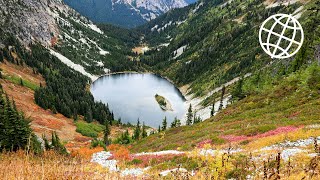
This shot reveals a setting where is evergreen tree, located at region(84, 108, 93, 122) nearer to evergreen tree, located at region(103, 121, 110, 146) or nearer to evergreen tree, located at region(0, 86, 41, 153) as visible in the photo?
evergreen tree, located at region(103, 121, 110, 146)

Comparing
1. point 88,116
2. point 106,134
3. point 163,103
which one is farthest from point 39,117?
point 163,103

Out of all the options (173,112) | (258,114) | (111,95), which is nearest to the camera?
(258,114)

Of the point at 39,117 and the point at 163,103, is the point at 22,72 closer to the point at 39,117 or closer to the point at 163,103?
the point at 39,117

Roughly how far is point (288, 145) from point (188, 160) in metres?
7.78

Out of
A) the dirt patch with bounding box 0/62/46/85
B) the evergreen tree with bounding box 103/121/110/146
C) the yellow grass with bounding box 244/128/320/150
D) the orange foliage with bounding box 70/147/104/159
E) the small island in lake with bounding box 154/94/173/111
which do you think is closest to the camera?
the orange foliage with bounding box 70/147/104/159

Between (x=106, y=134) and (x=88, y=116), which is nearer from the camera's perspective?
(x=106, y=134)

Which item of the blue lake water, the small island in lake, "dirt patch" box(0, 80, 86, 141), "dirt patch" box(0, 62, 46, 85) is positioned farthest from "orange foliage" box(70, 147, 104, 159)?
the small island in lake

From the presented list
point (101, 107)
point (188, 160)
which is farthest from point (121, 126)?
point (188, 160)

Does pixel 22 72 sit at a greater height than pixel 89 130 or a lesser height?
greater

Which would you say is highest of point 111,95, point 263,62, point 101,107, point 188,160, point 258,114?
point 263,62

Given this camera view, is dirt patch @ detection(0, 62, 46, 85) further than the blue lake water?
No

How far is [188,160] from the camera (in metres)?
21.2

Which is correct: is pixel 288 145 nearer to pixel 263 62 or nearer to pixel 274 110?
pixel 274 110

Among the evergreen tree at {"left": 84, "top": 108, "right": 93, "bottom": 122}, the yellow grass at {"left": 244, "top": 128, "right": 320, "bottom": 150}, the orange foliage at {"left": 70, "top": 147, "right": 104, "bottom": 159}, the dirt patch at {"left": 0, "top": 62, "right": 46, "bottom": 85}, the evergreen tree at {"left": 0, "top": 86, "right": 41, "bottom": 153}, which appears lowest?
the orange foliage at {"left": 70, "top": 147, "right": 104, "bottom": 159}
